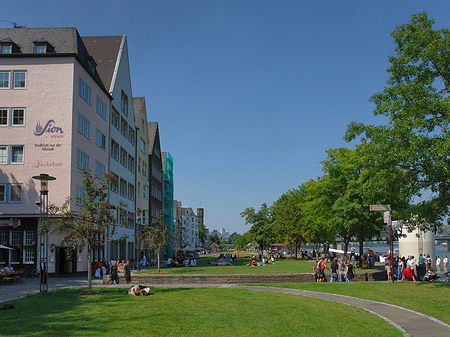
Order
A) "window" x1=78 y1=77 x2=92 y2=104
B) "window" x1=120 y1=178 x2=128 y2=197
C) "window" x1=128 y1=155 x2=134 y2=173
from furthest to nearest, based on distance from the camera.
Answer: "window" x1=128 y1=155 x2=134 y2=173 < "window" x1=120 y1=178 x2=128 y2=197 < "window" x1=78 y1=77 x2=92 y2=104

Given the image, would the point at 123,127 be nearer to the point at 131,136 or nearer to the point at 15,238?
the point at 131,136

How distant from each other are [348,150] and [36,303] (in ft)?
117

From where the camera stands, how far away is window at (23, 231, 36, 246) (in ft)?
124

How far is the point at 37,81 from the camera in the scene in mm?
39719

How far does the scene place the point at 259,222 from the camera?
97.5m

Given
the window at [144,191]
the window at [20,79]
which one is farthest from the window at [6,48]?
the window at [144,191]

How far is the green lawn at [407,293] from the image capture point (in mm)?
15445

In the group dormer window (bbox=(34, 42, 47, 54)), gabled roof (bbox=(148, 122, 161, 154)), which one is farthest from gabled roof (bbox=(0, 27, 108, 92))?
gabled roof (bbox=(148, 122, 161, 154))

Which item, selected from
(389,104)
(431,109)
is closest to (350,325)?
(431,109)

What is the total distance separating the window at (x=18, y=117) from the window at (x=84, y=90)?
505 centimetres

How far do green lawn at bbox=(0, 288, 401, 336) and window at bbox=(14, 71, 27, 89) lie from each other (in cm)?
2624

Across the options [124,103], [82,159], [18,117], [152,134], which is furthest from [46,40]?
[152,134]

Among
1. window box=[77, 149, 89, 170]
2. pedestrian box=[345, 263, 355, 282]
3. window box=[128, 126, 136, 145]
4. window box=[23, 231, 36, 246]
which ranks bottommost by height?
pedestrian box=[345, 263, 355, 282]

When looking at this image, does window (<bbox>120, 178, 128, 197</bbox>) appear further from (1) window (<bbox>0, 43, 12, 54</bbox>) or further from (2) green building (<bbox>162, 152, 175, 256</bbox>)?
(2) green building (<bbox>162, 152, 175, 256</bbox>)
